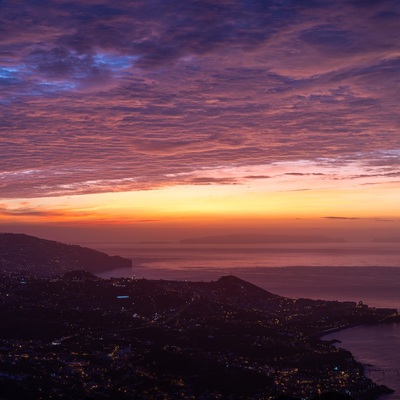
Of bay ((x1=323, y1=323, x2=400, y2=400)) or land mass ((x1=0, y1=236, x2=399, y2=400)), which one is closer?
land mass ((x1=0, y1=236, x2=399, y2=400))

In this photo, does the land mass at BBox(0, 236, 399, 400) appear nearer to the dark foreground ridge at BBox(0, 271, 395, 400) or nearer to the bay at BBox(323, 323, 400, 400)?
the dark foreground ridge at BBox(0, 271, 395, 400)

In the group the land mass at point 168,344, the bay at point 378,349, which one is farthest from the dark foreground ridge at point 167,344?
the bay at point 378,349

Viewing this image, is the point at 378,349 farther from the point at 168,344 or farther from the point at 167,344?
the point at 167,344

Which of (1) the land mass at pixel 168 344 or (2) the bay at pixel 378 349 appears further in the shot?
(2) the bay at pixel 378 349

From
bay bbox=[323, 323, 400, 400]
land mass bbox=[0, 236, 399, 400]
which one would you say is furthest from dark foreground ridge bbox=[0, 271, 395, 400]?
bay bbox=[323, 323, 400, 400]

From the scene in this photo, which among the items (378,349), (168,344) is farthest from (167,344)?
(378,349)

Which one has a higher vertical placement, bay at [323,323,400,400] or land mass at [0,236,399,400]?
land mass at [0,236,399,400]

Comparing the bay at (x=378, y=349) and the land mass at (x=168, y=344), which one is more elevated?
the land mass at (x=168, y=344)

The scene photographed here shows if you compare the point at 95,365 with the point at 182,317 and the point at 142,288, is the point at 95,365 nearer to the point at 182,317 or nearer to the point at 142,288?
the point at 182,317

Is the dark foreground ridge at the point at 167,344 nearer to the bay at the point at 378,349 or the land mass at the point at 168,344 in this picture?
the land mass at the point at 168,344
